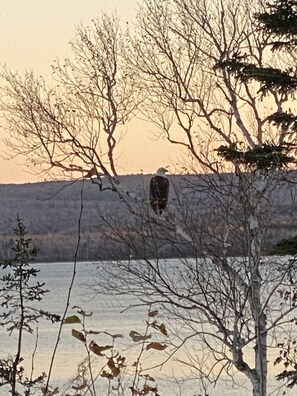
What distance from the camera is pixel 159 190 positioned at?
1543 cm

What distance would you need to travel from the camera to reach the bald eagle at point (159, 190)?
15.4m

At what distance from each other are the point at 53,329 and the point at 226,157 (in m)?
37.1

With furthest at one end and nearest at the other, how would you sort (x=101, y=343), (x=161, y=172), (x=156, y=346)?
(x=101, y=343) < (x=161, y=172) < (x=156, y=346)

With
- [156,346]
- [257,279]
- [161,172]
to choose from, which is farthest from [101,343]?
[156,346]

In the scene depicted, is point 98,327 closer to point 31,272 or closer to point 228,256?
point 228,256

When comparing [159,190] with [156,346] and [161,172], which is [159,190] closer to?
[161,172]

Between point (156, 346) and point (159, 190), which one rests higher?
point (159, 190)

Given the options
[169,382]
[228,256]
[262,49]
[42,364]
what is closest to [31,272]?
[228,256]

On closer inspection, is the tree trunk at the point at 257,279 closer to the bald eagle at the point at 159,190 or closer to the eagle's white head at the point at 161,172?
the bald eagle at the point at 159,190

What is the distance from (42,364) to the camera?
1305 inches

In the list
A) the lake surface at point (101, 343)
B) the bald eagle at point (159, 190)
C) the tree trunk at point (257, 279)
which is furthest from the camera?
the lake surface at point (101, 343)

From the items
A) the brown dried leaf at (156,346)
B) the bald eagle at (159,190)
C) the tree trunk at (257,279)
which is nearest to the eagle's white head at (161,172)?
the bald eagle at (159,190)

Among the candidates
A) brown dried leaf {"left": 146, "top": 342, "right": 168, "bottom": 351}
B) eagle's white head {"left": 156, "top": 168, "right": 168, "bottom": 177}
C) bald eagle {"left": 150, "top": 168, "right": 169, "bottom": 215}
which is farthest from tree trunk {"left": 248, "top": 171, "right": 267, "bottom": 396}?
eagle's white head {"left": 156, "top": 168, "right": 168, "bottom": 177}

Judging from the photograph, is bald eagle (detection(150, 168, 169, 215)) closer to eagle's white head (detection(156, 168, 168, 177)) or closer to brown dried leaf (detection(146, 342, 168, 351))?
eagle's white head (detection(156, 168, 168, 177))
